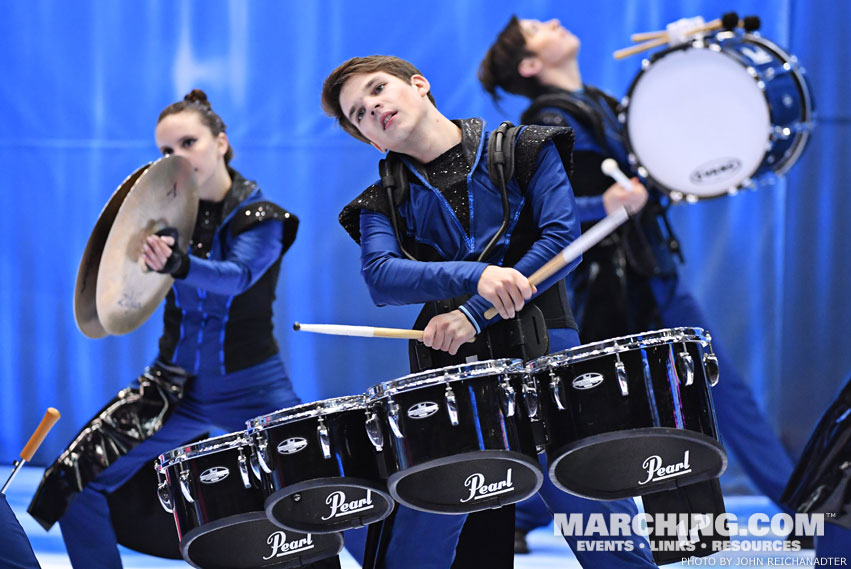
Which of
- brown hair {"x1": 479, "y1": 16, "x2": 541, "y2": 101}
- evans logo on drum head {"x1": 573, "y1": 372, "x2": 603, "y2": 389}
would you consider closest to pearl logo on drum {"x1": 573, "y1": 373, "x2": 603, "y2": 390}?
evans logo on drum head {"x1": 573, "y1": 372, "x2": 603, "y2": 389}

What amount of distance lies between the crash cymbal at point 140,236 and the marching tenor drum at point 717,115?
65.7 inches

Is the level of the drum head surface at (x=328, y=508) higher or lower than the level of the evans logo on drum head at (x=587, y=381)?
lower

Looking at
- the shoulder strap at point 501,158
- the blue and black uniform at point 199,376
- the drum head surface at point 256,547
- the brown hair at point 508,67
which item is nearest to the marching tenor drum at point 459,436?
the shoulder strap at point 501,158

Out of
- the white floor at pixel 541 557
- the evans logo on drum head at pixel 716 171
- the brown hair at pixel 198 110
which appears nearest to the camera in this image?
the brown hair at pixel 198 110

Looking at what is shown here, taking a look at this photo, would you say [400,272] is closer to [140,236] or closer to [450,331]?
[450,331]

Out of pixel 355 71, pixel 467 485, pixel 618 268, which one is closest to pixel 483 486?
pixel 467 485

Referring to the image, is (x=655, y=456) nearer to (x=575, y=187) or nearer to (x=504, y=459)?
(x=504, y=459)

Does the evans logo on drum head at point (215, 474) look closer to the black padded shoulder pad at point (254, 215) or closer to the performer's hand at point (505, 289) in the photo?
the performer's hand at point (505, 289)

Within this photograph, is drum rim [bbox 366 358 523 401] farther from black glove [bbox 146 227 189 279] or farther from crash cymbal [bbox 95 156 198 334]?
crash cymbal [bbox 95 156 198 334]

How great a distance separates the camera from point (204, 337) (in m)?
3.35

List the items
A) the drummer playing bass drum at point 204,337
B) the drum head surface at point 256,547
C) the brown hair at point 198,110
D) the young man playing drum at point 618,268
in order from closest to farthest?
1. the drum head surface at point 256,547
2. the drummer playing bass drum at point 204,337
3. the brown hair at point 198,110
4. the young man playing drum at point 618,268

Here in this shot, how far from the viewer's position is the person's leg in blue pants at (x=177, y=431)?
322 cm

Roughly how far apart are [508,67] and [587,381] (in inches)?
101

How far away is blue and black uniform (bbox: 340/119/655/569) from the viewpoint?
239 centimetres
